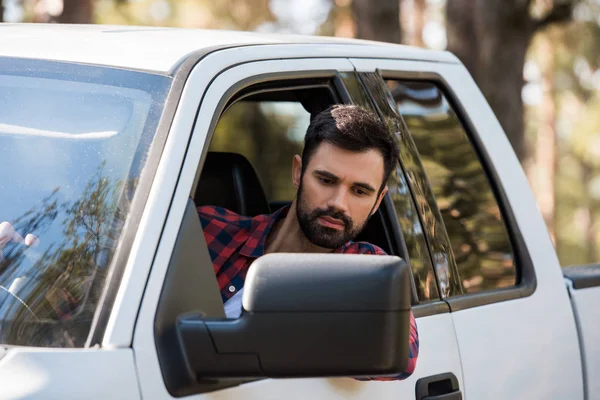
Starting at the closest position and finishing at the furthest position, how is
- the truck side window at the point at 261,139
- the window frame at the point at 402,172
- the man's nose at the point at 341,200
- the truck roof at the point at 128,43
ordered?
1. the truck roof at the point at 128,43
2. the man's nose at the point at 341,200
3. the window frame at the point at 402,172
4. the truck side window at the point at 261,139

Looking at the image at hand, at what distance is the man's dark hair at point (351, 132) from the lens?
9.27 feet

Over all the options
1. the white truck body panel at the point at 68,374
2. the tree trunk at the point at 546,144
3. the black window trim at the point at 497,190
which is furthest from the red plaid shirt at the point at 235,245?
the tree trunk at the point at 546,144

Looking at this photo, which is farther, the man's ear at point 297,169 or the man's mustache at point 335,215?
the man's ear at point 297,169

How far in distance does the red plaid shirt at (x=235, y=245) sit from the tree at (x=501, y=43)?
1008 cm

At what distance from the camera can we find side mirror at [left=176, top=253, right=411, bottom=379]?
2.01m

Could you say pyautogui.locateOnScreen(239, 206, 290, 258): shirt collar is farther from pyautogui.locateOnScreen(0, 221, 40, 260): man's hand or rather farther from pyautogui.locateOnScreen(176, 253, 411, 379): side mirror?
pyautogui.locateOnScreen(176, 253, 411, 379): side mirror

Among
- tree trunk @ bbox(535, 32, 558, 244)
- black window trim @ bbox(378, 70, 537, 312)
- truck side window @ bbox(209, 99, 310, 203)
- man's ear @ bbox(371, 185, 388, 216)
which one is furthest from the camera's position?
tree trunk @ bbox(535, 32, 558, 244)

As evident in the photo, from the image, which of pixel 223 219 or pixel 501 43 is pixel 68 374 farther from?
pixel 501 43

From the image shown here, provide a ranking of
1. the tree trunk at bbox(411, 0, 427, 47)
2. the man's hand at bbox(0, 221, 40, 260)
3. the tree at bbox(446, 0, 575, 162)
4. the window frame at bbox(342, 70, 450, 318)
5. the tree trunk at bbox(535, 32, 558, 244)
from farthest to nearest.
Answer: the tree trunk at bbox(535, 32, 558, 244) < the tree trunk at bbox(411, 0, 427, 47) < the tree at bbox(446, 0, 575, 162) < the window frame at bbox(342, 70, 450, 318) < the man's hand at bbox(0, 221, 40, 260)

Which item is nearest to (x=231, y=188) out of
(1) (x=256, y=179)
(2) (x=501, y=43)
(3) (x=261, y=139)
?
(1) (x=256, y=179)

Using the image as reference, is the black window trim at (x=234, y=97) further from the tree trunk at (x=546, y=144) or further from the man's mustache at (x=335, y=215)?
the tree trunk at (x=546, y=144)

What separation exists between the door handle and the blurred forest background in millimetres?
5367

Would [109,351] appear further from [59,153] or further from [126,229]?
[59,153]

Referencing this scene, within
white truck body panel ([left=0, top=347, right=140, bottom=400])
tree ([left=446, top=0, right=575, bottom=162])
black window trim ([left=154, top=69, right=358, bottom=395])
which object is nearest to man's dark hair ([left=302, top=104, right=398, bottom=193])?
black window trim ([left=154, top=69, right=358, bottom=395])
